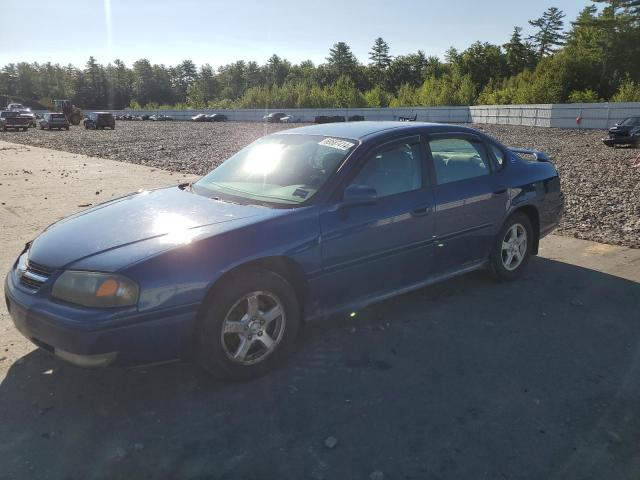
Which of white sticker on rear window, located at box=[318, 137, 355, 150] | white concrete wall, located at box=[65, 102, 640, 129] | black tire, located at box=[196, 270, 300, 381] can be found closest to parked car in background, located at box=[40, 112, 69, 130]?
white concrete wall, located at box=[65, 102, 640, 129]

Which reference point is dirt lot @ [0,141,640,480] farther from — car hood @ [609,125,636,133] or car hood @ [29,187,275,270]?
car hood @ [609,125,636,133]

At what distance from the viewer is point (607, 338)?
4055mm

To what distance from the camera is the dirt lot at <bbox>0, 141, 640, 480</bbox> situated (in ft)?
8.71

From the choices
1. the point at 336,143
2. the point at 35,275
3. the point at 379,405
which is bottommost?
the point at 379,405

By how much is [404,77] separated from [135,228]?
360 feet

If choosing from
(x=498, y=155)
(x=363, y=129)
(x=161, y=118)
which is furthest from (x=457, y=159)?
(x=161, y=118)

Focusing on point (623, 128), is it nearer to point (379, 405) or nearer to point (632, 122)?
point (632, 122)

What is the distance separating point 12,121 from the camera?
38.5m

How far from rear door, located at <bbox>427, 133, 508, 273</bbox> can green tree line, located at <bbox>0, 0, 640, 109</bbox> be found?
45.6m

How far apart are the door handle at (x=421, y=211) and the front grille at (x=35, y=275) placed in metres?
2.57

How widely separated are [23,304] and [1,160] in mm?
17041

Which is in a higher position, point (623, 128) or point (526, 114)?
point (526, 114)

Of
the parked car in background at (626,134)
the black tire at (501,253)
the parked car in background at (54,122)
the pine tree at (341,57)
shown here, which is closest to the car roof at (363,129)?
the black tire at (501,253)

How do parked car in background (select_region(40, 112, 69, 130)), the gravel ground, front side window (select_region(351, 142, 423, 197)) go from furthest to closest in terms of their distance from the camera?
parked car in background (select_region(40, 112, 69, 130)), the gravel ground, front side window (select_region(351, 142, 423, 197))
